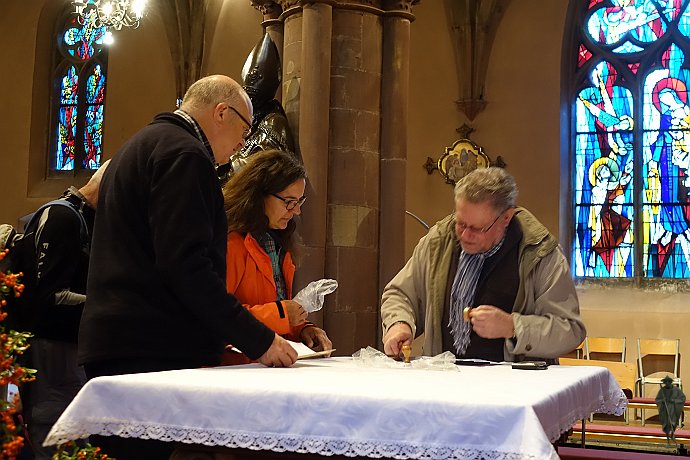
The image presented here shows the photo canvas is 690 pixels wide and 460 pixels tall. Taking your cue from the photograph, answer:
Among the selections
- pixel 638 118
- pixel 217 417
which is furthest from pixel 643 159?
pixel 217 417

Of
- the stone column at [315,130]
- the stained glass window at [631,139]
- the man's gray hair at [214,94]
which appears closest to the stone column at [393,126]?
the stone column at [315,130]

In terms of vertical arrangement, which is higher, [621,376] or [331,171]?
[331,171]

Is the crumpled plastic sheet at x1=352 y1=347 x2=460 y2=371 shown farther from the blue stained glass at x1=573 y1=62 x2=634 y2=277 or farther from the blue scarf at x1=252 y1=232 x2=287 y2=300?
the blue stained glass at x1=573 y1=62 x2=634 y2=277

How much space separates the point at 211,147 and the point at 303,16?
4722mm

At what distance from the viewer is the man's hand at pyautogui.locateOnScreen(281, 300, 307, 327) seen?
3.61 metres

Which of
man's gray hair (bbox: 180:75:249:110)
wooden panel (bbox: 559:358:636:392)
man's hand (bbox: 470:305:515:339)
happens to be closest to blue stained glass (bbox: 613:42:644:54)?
wooden panel (bbox: 559:358:636:392)

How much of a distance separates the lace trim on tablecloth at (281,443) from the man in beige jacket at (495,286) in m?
1.36

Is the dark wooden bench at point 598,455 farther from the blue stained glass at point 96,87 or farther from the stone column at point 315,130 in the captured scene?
the blue stained glass at point 96,87

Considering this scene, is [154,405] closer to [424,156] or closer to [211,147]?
[211,147]

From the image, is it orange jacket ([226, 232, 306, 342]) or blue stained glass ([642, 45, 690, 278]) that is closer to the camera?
orange jacket ([226, 232, 306, 342])

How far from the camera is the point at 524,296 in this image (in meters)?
3.77

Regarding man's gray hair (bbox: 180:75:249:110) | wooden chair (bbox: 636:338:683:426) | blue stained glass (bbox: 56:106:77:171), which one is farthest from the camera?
blue stained glass (bbox: 56:106:77:171)

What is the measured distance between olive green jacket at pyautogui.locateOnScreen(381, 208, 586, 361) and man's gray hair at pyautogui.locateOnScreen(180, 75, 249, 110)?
1.05 metres

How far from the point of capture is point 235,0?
15.1m
